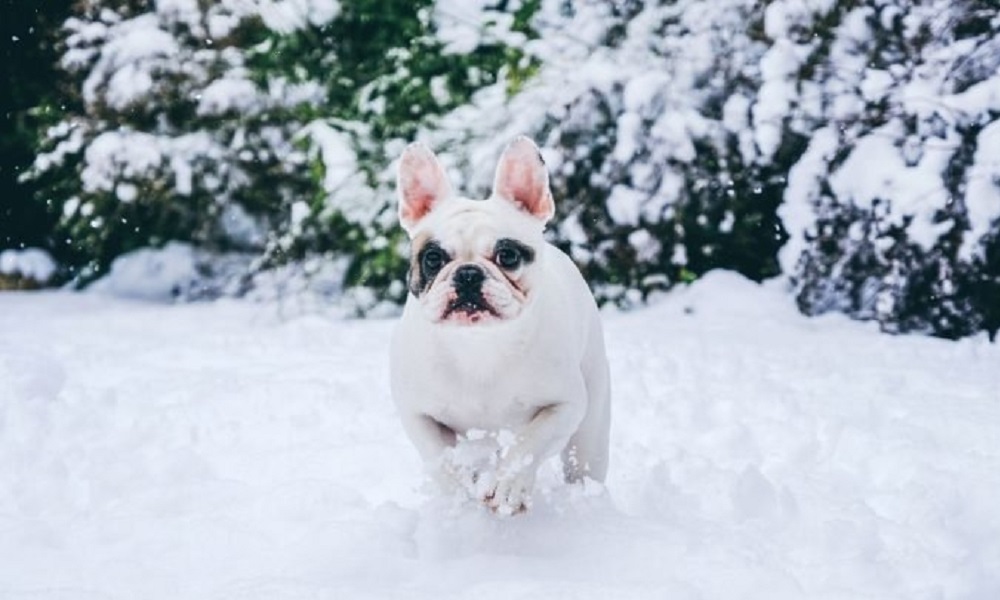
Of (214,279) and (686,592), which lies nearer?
(686,592)

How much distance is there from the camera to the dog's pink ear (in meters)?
2.51

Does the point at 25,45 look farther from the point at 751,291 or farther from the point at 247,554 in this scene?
the point at 247,554

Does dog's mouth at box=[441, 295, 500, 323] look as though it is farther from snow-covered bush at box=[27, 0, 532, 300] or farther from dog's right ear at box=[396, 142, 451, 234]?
snow-covered bush at box=[27, 0, 532, 300]

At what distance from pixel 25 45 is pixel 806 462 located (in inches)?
222

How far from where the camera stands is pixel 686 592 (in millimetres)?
2062

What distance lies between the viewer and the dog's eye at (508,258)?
2.37 m

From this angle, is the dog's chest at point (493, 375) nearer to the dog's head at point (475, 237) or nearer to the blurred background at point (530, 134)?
the dog's head at point (475, 237)

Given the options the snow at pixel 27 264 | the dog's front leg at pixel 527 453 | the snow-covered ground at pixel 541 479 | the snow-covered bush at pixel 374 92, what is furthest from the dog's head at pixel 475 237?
the snow at pixel 27 264

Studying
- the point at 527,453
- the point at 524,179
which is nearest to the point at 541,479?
the point at 527,453

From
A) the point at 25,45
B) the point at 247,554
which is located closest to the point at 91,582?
the point at 247,554

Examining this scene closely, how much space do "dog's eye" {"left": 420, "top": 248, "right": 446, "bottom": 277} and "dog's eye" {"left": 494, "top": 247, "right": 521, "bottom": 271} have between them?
0.12m

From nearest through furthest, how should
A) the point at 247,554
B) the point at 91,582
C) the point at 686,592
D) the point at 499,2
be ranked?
the point at 686,592 → the point at 91,582 → the point at 247,554 → the point at 499,2

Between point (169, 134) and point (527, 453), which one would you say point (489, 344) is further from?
point (169, 134)

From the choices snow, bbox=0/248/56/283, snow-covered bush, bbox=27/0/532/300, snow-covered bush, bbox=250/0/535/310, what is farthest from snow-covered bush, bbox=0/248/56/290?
snow-covered bush, bbox=250/0/535/310
